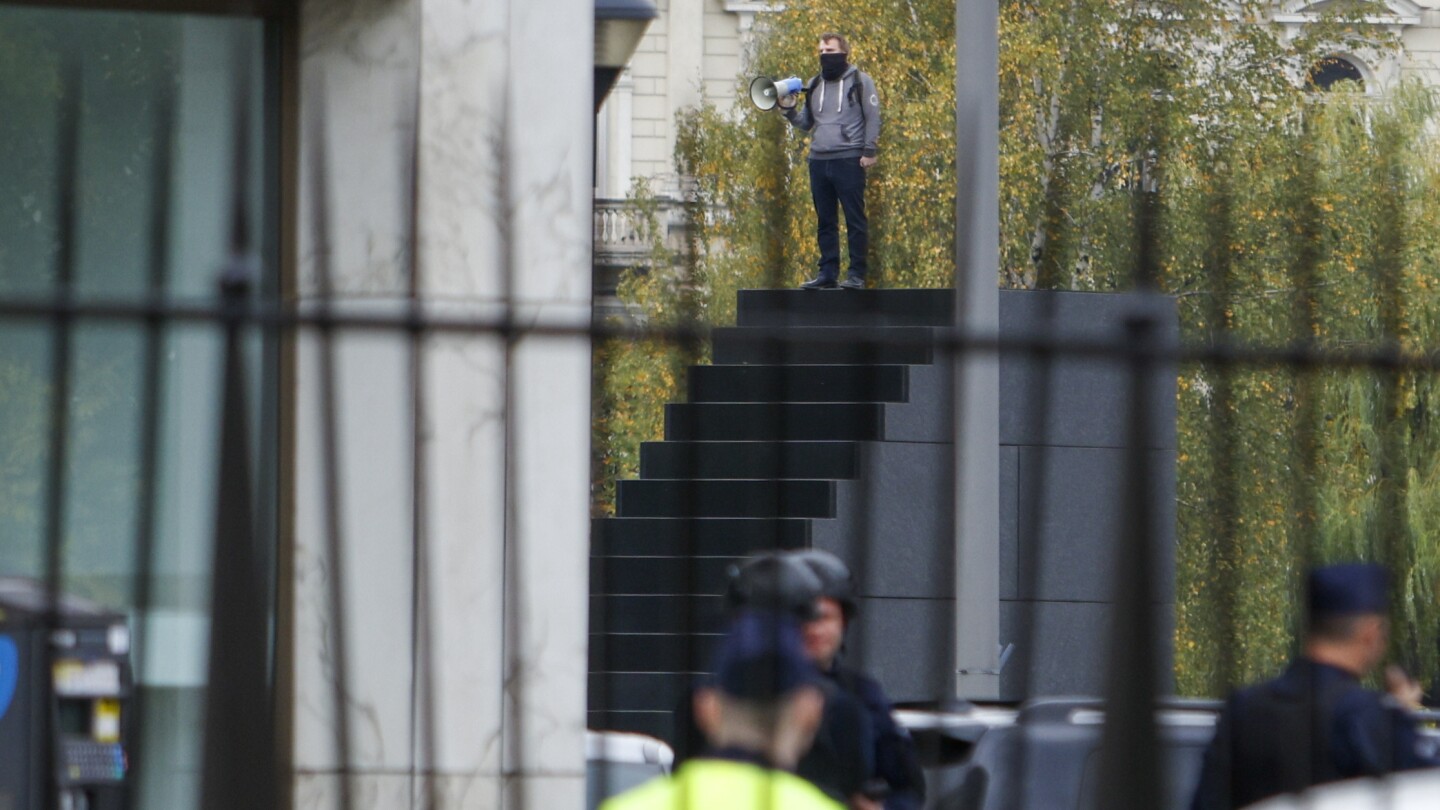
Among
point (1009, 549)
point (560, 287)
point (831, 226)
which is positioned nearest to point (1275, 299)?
point (560, 287)

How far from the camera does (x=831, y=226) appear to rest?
13.1 meters

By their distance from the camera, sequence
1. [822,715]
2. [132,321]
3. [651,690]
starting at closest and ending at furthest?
[132,321] < [822,715] < [651,690]

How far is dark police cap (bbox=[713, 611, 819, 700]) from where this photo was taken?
2.30 m

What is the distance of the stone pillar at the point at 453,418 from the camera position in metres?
2.38

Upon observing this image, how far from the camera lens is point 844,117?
42.6 ft

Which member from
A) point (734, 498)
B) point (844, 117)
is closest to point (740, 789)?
point (734, 498)

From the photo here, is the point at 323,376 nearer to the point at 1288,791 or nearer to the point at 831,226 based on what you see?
the point at 1288,791

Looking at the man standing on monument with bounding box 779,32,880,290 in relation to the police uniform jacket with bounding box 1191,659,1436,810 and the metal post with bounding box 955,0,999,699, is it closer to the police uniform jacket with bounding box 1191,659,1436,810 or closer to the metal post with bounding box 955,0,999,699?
the metal post with bounding box 955,0,999,699

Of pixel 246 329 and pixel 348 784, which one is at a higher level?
pixel 246 329

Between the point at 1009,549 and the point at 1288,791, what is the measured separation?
9.02 metres

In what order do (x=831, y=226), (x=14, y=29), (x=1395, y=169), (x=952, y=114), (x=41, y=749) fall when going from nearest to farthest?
(x=41, y=749) → (x=1395, y=169) → (x=14, y=29) → (x=831, y=226) → (x=952, y=114)

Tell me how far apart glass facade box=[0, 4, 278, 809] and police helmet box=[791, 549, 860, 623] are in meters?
0.65

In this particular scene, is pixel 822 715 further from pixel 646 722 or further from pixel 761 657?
pixel 646 722

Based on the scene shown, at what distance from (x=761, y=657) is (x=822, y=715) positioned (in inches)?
6.2
